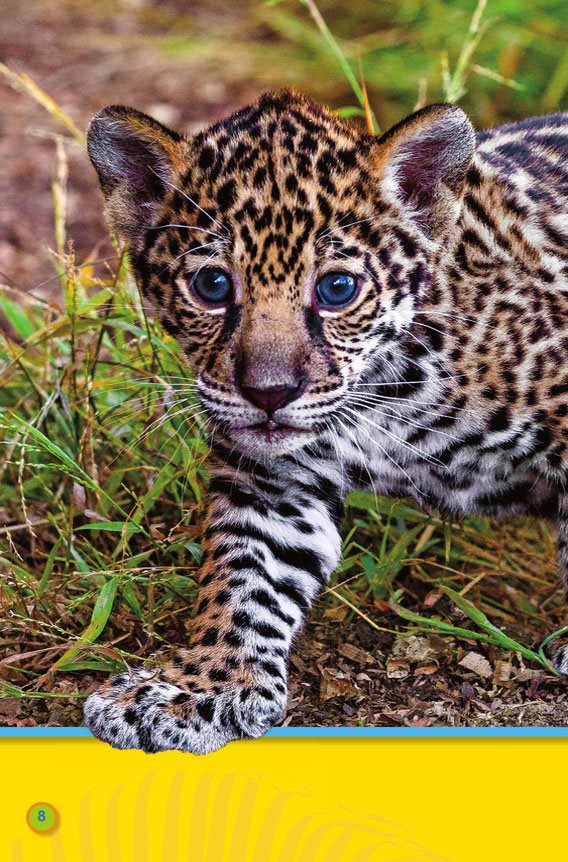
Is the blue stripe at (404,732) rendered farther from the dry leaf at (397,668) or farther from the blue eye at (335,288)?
the blue eye at (335,288)

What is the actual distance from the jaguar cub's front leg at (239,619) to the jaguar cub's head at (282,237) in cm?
27

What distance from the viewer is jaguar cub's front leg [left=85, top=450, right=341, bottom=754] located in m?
3.25

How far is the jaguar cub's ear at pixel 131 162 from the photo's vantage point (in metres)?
3.28

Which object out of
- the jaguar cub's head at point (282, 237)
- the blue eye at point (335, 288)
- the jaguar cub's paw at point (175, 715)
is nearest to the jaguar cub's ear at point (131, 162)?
the jaguar cub's head at point (282, 237)

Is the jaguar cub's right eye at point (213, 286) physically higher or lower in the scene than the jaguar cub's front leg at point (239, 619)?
higher

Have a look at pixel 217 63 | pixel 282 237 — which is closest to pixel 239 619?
pixel 282 237

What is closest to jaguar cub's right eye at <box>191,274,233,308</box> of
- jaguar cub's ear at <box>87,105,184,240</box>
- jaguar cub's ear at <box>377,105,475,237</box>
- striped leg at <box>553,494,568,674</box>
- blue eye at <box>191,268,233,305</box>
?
blue eye at <box>191,268,233,305</box>

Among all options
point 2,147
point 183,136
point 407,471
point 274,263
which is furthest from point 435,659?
point 2,147

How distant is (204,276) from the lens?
3.16 metres

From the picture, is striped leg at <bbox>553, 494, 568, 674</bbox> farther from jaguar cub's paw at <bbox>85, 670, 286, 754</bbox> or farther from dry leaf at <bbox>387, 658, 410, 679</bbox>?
jaguar cub's paw at <bbox>85, 670, 286, 754</bbox>

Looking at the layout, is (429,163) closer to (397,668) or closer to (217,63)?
(397,668)

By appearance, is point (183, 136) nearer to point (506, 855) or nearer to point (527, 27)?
point (506, 855)

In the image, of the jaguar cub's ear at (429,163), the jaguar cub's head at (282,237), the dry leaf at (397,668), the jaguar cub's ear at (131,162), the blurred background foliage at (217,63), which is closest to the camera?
the jaguar cub's head at (282,237)

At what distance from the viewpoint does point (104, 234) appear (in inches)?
256
